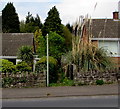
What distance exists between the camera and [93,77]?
1571 cm

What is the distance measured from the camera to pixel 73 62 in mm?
16625

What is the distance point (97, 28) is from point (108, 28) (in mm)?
1132

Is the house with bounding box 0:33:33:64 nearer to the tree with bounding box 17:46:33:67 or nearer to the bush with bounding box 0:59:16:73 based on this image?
the tree with bounding box 17:46:33:67

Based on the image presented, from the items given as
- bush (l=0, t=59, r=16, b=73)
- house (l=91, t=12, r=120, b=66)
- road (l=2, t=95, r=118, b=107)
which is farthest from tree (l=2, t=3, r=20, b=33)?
road (l=2, t=95, r=118, b=107)

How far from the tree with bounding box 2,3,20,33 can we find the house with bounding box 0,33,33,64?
14.9 m

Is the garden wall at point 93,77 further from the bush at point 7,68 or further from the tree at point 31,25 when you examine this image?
the tree at point 31,25

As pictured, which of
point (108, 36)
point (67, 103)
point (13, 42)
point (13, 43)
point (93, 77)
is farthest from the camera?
point (13, 42)

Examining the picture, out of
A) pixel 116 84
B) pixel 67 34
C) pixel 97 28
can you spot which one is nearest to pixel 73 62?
pixel 116 84

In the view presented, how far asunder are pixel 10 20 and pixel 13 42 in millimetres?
19367

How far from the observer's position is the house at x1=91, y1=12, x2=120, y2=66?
21.6 m

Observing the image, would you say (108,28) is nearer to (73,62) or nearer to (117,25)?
Result: (117,25)

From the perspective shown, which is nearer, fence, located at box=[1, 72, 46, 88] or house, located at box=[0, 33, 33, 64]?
fence, located at box=[1, 72, 46, 88]

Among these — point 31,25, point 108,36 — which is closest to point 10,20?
point 31,25

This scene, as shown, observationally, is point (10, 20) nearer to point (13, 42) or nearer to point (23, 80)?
point (13, 42)
